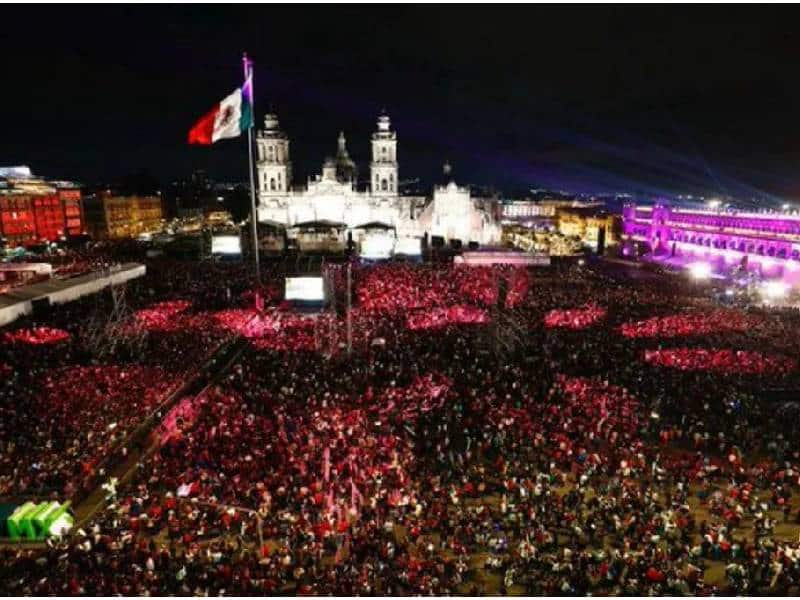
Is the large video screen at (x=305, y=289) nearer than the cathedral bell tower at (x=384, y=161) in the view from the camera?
Yes

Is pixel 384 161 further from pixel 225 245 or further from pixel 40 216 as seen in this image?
pixel 40 216

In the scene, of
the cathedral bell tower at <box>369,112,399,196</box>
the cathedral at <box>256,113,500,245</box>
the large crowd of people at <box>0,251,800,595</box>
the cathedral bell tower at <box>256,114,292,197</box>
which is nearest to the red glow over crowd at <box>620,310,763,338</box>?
the large crowd of people at <box>0,251,800,595</box>

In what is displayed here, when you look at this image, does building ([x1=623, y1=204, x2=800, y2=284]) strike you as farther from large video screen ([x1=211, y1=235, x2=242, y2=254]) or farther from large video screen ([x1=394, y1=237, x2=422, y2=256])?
large video screen ([x1=211, y1=235, x2=242, y2=254])

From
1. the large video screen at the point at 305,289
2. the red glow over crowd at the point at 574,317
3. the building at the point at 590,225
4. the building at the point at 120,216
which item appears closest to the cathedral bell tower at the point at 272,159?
the building at the point at 120,216

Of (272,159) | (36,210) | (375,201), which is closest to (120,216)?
(36,210)

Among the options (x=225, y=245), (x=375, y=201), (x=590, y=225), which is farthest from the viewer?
(x=590, y=225)

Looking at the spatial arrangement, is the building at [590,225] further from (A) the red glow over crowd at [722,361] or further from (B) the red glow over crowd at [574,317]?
(A) the red glow over crowd at [722,361]
